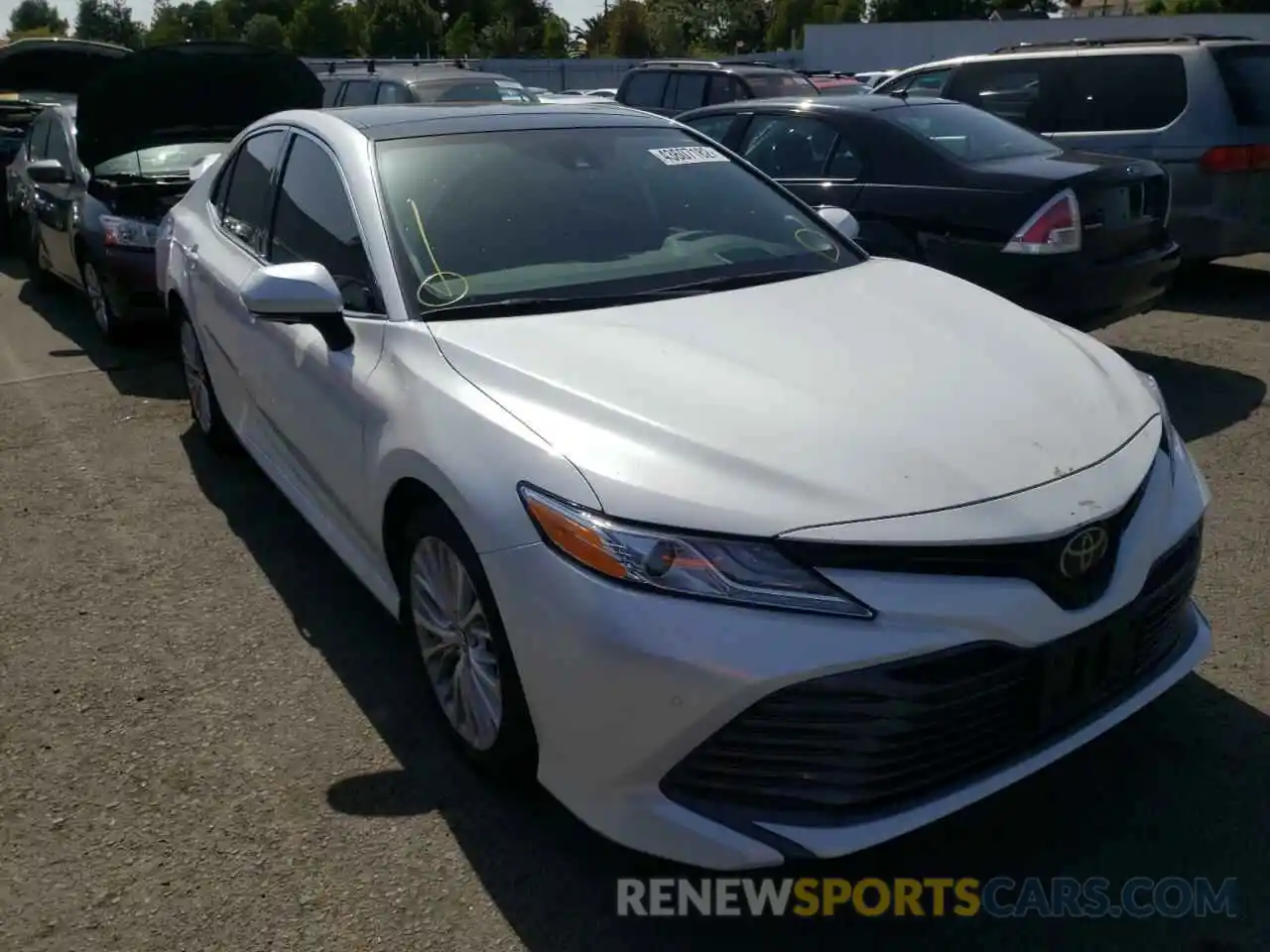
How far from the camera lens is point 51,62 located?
10.8 metres

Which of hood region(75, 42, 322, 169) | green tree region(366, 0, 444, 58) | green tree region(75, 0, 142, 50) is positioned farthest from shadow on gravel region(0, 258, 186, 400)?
green tree region(75, 0, 142, 50)

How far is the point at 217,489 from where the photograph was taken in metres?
5.31

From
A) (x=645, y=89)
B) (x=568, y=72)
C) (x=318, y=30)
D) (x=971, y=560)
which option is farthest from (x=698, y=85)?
(x=318, y=30)

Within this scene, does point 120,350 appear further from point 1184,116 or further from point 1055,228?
point 1184,116

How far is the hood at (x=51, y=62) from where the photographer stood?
10.6 meters

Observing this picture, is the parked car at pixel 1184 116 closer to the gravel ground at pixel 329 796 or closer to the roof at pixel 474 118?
the gravel ground at pixel 329 796

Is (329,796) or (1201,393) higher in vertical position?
(1201,393)

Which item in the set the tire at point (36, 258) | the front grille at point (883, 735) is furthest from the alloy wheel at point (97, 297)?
the front grille at point (883, 735)

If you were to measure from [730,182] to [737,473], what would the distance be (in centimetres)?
201

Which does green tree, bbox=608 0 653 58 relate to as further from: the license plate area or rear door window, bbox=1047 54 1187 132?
the license plate area

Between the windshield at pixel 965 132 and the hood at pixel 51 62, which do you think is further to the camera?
the hood at pixel 51 62

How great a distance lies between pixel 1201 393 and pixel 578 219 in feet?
12.9

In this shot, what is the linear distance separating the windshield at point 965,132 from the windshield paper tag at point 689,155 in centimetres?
258

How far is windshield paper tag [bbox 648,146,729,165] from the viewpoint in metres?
4.23
